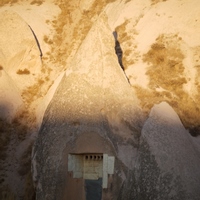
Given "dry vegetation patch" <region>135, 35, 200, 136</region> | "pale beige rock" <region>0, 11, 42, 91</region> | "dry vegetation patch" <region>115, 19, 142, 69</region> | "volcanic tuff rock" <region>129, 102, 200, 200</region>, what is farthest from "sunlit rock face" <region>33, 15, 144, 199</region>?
"pale beige rock" <region>0, 11, 42, 91</region>

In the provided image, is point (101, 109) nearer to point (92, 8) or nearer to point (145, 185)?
point (145, 185)

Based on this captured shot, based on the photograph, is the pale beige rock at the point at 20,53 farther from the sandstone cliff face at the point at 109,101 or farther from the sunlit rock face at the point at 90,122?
the sunlit rock face at the point at 90,122

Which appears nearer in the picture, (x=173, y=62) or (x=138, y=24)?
(x=173, y=62)

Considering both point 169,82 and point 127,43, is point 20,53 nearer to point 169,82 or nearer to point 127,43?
point 127,43

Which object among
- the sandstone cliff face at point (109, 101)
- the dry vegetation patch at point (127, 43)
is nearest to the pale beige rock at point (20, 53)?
the sandstone cliff face at point (109, 101)

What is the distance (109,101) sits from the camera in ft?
24.5

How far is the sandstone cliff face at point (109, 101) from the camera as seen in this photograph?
22.5 ft

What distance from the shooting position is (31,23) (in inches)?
466

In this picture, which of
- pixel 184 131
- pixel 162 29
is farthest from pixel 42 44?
pixel 184 131

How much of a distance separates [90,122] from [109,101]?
28.7 inches

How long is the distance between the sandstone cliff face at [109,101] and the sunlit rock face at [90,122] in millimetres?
23

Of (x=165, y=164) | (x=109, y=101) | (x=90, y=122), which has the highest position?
(x=109, y=101)

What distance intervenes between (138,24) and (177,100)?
384 cm

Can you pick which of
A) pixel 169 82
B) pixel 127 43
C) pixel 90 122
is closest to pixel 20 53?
pixel 127 43
